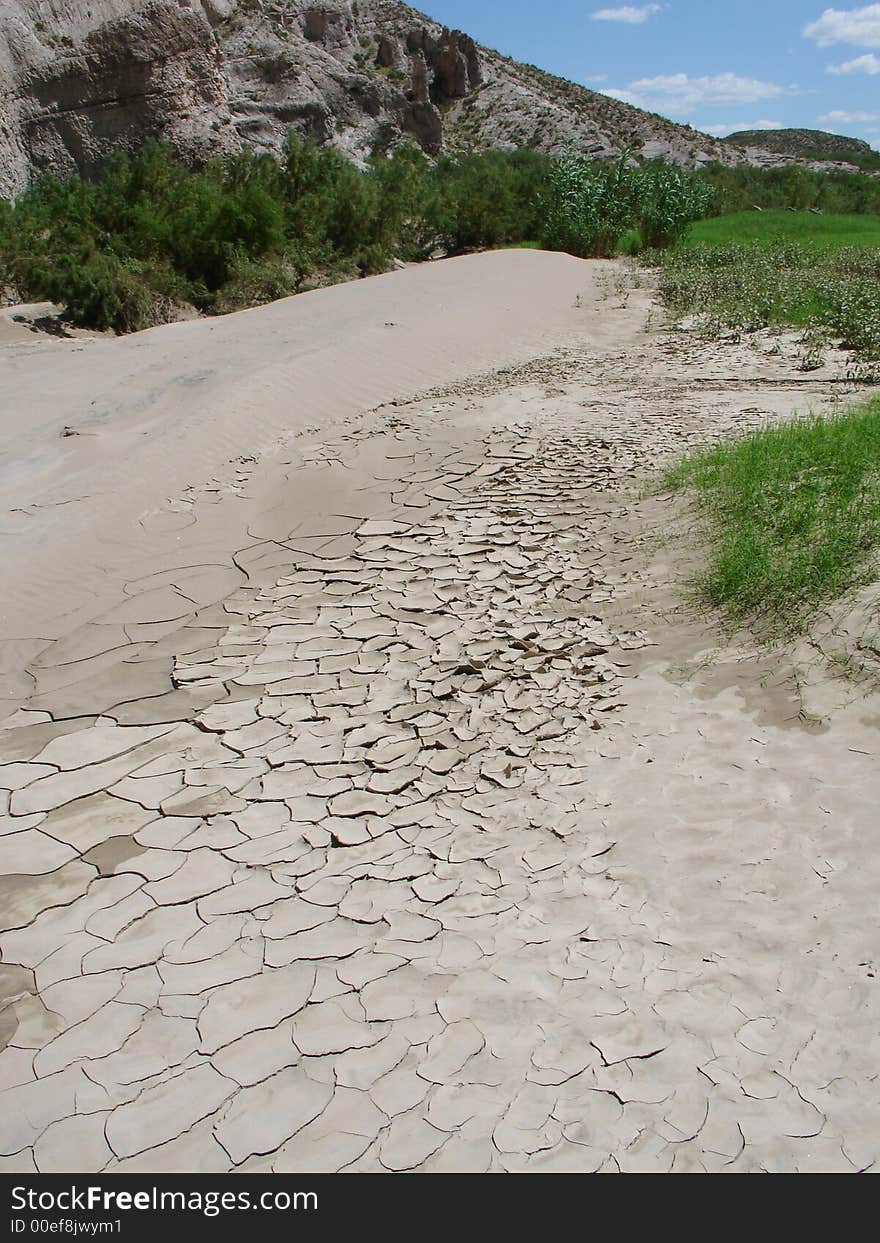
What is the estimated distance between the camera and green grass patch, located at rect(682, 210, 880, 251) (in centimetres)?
1792

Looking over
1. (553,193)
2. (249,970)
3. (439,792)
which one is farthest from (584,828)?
(553,193)

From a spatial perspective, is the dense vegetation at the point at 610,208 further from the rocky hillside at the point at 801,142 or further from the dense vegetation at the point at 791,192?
the rocky hillside at the point at 801,142

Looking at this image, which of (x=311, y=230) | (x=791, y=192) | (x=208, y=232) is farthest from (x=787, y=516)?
(x=791, y=192)

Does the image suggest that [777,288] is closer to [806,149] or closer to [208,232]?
[208,232]

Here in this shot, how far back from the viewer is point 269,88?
3114cm

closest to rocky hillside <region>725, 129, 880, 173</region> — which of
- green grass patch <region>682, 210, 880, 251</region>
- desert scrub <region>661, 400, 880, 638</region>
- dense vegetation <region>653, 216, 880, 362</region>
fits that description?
green grass patch <region>682, 210, 880, 251</region>

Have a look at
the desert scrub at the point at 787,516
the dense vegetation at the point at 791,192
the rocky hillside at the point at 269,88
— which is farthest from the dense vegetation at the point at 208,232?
the dense vegetation at the point at 791,192

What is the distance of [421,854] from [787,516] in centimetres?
288

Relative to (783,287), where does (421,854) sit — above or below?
below

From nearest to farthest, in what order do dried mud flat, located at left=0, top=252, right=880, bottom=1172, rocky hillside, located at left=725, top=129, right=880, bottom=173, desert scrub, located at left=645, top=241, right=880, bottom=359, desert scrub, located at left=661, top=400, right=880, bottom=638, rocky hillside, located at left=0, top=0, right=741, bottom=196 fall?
dried mud flat, located at left=0, top=252, right=880, bottom=1172
desert scrub, located at left=661, top=400, right=880, bottom=638
desert scrub, located at left=645, top=241, right=880, bottom=359
rocky hillside, located at left=0, top=0, right=741, bottom=196
rocky hillside, located at left=725, top=129, right=880, bottom=173

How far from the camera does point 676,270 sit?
50.2ft

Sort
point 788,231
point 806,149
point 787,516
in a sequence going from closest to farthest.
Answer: point 787,516, point 788,231, point 806,149

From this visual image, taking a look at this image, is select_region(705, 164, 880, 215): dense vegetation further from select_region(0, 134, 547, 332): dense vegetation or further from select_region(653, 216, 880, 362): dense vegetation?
select_region(0, 134, 547, 332): dense vegetation

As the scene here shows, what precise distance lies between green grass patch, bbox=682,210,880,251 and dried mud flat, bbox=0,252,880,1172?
15010mm
